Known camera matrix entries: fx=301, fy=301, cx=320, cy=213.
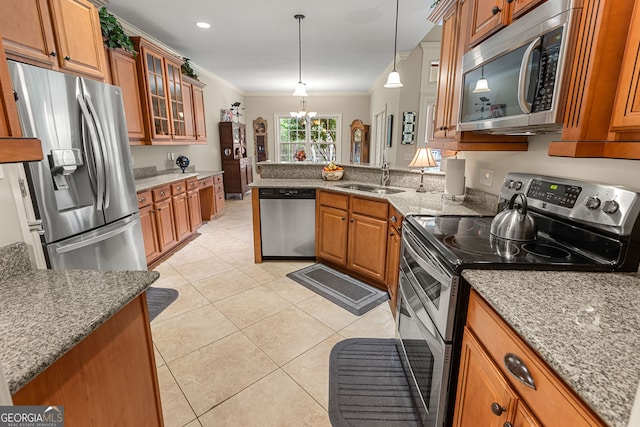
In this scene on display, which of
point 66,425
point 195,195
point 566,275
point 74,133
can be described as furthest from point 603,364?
point 195,195

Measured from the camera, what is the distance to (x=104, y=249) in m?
2.28

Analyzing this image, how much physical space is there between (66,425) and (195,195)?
3872 mm

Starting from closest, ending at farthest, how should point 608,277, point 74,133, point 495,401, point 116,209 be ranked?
point 495,401 < point 608,277 < point 74,133 < point 116,209

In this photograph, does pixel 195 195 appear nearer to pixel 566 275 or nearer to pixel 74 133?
pixel 74 133

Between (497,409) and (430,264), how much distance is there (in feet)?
1.87

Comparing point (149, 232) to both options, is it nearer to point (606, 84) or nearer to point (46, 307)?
point (46, 307)

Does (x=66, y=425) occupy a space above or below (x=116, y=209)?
below

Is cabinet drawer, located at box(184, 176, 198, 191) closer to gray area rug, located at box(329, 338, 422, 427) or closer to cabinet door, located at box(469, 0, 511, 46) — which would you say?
gray area rug, located at box(329, 338, 422, 427)

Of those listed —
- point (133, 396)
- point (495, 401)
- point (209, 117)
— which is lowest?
point (133, 396)

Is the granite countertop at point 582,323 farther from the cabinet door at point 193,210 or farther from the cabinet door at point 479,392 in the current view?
the cabinet door at point 193,210

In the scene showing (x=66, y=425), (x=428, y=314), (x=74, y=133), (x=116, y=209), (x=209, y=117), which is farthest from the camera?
(x=209, y=117)

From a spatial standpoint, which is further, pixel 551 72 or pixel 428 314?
pixel 428 314

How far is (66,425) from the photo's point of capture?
769 mm

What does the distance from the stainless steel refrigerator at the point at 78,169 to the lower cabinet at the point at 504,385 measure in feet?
7.77
